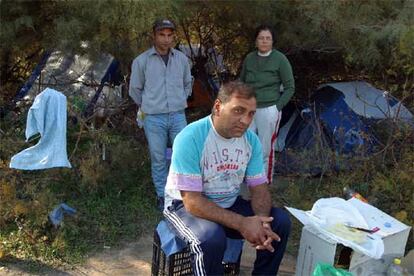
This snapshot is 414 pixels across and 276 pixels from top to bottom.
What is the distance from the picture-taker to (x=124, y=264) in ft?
11.3

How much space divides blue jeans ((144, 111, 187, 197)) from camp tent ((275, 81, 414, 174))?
1.36 metres

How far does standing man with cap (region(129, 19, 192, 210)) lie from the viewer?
4.05 meters

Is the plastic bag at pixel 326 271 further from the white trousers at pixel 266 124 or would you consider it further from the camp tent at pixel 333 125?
the camp tent at pixel 333 125

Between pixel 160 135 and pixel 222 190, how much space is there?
145 cm

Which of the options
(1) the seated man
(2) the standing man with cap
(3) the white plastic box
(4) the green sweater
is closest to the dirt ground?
(3) the white plastic box

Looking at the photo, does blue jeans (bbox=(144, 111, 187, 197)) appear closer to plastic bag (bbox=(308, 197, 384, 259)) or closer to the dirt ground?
the dirt ground

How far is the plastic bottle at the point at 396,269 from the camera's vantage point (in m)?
2.98

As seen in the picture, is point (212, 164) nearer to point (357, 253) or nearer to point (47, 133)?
point (357, 253)

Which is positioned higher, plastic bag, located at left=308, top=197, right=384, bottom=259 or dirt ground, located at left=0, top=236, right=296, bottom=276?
plastic bag, located at left=308, top=197, right=384, bottom=259

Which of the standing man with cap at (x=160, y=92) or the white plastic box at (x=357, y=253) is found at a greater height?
the standing man with cap at (x=160, y=92)

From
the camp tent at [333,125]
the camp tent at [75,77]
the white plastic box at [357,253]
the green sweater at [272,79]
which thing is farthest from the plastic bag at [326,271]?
the camp tent at [75,77]

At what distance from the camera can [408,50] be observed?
455 centimetres

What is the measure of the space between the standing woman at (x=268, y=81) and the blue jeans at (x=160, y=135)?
687 mm

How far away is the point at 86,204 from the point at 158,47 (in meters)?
1.42
